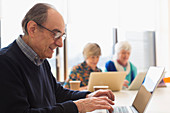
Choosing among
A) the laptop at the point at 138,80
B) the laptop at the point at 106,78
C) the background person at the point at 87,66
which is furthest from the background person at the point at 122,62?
the laptop at the point at 106,78

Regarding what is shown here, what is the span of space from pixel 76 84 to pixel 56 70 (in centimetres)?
157

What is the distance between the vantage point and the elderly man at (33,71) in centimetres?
108

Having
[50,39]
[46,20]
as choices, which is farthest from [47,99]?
[46,20]

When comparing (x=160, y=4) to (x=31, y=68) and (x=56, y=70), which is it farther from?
(x=31, y=68)

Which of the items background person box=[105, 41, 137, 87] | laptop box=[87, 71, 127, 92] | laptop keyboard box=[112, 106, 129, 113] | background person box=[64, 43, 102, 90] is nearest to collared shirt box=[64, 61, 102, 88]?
background person box=[64, 43, 102, 90]

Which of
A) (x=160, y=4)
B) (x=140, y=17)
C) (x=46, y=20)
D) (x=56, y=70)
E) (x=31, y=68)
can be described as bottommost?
(x=56, y=70)

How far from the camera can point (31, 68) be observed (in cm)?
133

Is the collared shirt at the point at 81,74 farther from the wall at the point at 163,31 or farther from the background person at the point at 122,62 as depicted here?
the wall at the point at 163,31

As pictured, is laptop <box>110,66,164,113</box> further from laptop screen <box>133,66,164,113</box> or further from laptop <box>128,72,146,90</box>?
laptop <box>128,72,146,90</box>

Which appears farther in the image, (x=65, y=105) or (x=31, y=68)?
(x=31, y=68)

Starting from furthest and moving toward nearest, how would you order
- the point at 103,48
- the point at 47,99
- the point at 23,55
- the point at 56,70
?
the point at 103,48 < the point at 56,70 < the point at 47,99 < the point at 23,55

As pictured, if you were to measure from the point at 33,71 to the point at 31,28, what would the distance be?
26 centimetres

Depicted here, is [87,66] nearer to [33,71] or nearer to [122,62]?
[122,62]

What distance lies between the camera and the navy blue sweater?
3.47 feet
